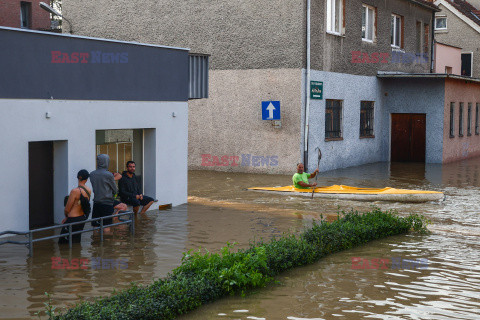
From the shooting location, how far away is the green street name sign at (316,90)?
23297mm

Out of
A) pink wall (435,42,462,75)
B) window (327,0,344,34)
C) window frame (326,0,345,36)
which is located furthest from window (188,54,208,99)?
pink wall (435,42,462,75)

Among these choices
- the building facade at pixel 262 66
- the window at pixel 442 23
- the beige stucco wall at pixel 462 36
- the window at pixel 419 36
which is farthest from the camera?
the window at pixel 442 23

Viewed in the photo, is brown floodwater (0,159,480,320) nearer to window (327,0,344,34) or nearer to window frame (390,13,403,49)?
window (327,0,344,34)

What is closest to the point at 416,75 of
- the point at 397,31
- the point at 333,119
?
the point at 397,31

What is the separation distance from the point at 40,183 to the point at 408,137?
2024cm

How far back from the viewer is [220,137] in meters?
24.6

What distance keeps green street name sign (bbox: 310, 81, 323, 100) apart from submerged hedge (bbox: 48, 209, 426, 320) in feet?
37.3

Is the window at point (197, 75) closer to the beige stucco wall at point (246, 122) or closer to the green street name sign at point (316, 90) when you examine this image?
the beige stucco wall at point (246, 122)

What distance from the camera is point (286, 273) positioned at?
32.7ft

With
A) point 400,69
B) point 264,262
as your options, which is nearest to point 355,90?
point 400,69

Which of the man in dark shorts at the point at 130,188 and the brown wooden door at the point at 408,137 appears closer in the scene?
the man in dark shorts at the point at 130,188

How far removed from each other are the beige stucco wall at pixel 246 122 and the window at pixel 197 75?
631cm

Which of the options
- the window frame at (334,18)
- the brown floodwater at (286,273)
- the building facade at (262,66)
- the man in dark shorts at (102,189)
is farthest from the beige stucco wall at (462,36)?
the man in dark shorts at (102,189)

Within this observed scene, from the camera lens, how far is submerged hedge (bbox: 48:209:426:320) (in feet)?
24.5
